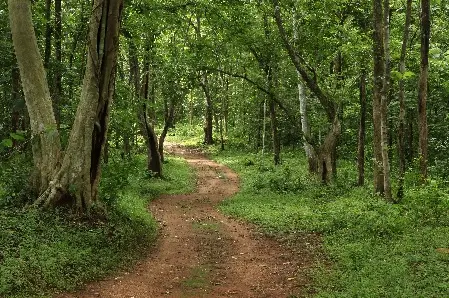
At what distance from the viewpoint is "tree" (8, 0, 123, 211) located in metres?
9.91

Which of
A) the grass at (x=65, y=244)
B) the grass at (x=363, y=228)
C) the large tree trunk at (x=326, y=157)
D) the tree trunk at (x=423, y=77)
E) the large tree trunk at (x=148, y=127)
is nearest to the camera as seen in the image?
the grass at (x=65, y=244)

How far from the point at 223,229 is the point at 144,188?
20.4 ft

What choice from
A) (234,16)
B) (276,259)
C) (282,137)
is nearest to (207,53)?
(234,16)

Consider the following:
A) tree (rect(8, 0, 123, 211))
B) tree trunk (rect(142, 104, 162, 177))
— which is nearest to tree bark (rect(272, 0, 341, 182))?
tree trunk (rect(142, 104, 162, 177))

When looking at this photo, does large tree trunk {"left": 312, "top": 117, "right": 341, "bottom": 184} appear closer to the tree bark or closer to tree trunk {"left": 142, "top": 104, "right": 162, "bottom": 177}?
the tree bark

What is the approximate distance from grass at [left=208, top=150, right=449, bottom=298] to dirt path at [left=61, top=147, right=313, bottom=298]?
0.63 m

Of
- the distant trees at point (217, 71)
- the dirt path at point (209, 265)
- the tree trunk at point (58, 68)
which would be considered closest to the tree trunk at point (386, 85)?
the distant trees at point (217, 71)

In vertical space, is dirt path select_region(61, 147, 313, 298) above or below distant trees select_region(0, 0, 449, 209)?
below

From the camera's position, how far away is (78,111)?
1030 cm

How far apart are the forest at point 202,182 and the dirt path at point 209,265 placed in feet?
0.16

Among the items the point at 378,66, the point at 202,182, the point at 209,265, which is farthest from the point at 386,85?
the point at 202,182

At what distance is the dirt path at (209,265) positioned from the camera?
7.83 m

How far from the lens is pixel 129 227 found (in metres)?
10.8

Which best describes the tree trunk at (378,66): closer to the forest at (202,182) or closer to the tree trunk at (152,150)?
→ the forest at (202,182)
